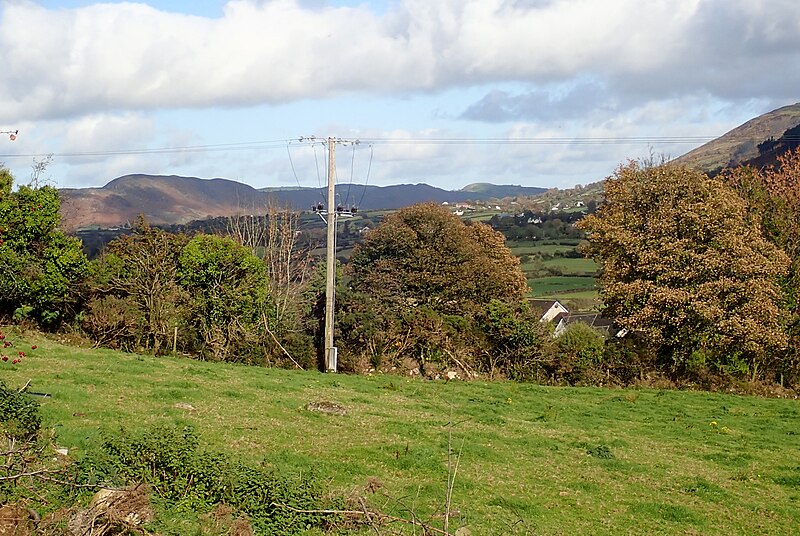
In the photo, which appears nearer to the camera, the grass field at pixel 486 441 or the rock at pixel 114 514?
the rock at pixel 114 514

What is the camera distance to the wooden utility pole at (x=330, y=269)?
2814 cm

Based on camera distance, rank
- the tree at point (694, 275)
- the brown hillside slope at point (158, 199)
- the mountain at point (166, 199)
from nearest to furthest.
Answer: the tree at point (694, 275) < the mountain at point (166, 199) < the brown hillside slope at point (158, 199)

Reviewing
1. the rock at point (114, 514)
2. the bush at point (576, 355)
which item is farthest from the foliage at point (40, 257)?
the rock at point (114, 514)

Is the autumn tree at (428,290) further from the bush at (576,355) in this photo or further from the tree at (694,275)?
the tree at (694,275)

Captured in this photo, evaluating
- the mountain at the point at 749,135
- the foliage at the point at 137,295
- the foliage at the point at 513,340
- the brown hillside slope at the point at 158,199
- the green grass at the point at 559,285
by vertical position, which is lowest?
the green grass at the point at 559,285

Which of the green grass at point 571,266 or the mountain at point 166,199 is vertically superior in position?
the mountain at point 166,199

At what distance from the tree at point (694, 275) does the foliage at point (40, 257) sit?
795 inches

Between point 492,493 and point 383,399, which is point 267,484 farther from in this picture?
point 383,399

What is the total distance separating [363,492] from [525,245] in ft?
204

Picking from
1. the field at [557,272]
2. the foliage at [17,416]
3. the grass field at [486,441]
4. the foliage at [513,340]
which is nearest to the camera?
the foliage at [17,416]

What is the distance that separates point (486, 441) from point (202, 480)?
7.13 metres

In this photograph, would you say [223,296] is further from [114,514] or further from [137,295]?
[114,514]

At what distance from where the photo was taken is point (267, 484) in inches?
344

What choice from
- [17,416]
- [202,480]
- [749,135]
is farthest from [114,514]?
[749,135]
